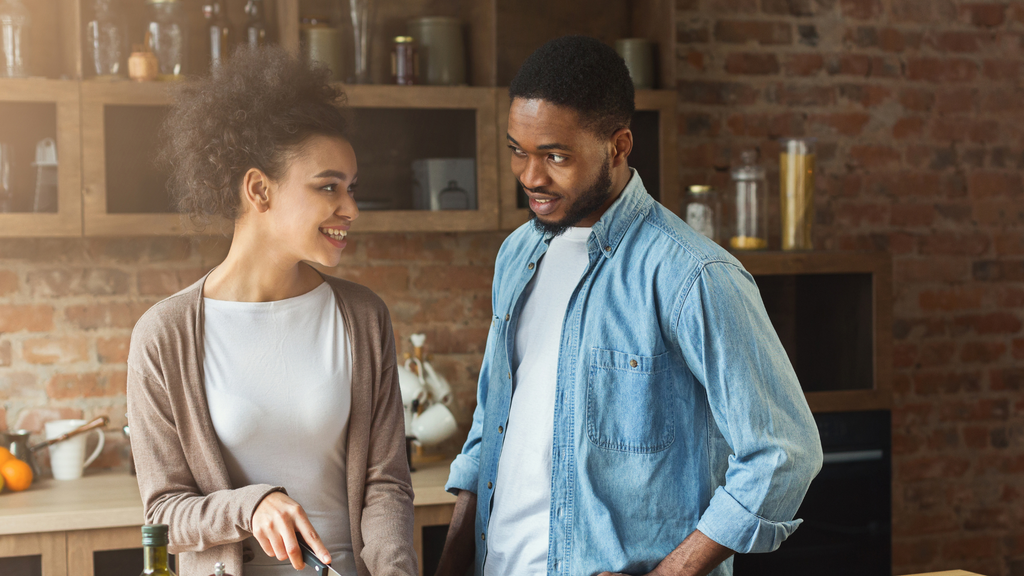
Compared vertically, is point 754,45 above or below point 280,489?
above

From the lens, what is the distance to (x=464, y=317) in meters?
2.89

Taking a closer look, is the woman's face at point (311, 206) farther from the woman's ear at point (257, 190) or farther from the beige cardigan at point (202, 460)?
the beige cardigan at point (202, 460)

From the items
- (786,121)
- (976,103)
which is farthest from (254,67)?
(976,103)

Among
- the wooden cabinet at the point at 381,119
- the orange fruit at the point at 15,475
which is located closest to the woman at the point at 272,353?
the wooden cabinet at the point at 381,119

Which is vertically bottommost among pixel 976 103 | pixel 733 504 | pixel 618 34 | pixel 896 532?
pixel 896 532

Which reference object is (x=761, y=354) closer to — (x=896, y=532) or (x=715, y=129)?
(x=715, y=129)

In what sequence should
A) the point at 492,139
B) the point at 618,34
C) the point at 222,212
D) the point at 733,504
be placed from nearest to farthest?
1. the point at 733,504
2. the point at 222,212
3. the point at 492,139
4. the point at 618,34

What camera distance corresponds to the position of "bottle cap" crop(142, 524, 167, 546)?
0.87 metres

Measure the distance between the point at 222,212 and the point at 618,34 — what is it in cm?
193

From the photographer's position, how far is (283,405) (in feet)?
4.10

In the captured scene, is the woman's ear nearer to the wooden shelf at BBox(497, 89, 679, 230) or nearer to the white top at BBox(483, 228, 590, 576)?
the white top at BBox(483, 228, 590, 576)

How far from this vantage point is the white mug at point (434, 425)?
2.54m

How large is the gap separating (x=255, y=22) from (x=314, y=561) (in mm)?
1910

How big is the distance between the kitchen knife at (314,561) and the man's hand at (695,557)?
440mm
